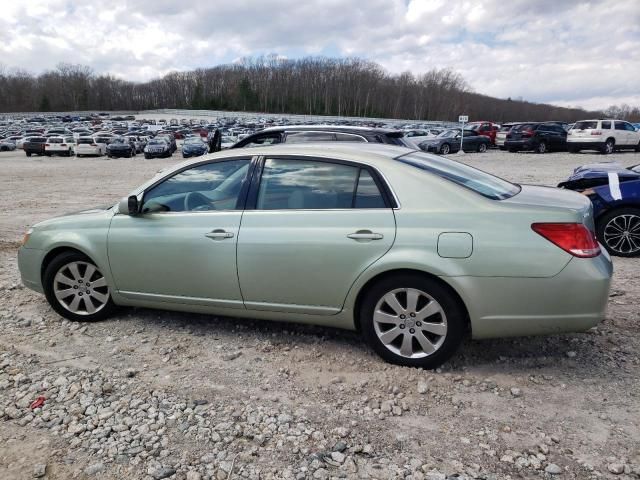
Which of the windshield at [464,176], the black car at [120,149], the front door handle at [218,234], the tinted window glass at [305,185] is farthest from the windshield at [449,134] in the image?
the front door handle at [218,234]

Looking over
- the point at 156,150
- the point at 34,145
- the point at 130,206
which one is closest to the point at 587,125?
the point at 156,150

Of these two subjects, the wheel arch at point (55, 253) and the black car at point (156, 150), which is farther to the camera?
the black car at point (156, 150)

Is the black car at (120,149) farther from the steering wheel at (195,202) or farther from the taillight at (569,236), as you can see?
the taillight at (569,236)

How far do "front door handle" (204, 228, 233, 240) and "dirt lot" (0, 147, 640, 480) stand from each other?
89 centimetres

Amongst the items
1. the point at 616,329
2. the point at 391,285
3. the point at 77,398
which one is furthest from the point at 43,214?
the point at 616,329

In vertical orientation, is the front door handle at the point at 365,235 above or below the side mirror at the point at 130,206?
below

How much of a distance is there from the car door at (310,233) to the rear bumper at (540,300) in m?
0.66

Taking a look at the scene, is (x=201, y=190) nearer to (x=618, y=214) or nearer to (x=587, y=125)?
(x=618, y=214)

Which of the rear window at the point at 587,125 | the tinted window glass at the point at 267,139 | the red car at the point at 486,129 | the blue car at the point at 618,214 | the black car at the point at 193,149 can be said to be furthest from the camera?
the red car at the point at 486,129

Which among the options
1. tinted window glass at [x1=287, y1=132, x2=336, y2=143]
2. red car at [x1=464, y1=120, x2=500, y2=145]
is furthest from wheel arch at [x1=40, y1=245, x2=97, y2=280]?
red car at [x1=464, y1=120, x2=500, y2=145]

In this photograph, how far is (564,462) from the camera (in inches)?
105

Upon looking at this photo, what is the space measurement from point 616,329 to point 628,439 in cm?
173

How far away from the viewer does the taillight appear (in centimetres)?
327

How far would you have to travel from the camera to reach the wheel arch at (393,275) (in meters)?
3.45
